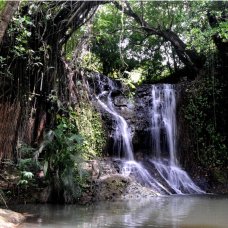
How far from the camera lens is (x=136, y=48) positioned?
17.3 meters

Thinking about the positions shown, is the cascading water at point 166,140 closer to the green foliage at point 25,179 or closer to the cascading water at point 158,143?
the cascading water at point 158,143

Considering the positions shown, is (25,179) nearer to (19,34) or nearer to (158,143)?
(19,34)

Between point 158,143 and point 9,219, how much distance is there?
744 centimetres

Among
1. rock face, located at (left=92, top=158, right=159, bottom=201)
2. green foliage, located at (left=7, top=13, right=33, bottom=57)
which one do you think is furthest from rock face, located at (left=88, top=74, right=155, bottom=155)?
green foliage, located at (left=7, top=13, right=33, bottom=57)

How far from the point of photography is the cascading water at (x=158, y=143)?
11.1 m

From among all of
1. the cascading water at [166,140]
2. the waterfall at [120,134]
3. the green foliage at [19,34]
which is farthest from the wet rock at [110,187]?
→ the green foliage at [19,34]

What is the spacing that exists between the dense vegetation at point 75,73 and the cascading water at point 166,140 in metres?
0.73

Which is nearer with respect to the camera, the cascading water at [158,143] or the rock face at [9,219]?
the rock face at [9,219]

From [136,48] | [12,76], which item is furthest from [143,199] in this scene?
[136,48]

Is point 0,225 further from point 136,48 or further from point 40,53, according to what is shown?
point 136,48

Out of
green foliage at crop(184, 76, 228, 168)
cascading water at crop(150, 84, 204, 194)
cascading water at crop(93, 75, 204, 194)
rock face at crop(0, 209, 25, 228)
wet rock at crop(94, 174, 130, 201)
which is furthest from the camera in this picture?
green foliage at crop(184, 76, 228, 168)

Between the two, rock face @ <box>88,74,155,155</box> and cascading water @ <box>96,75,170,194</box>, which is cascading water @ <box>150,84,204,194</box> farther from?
cascading water @ <box>96,75,170,194</box>

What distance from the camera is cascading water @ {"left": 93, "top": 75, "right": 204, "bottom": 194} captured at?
11.1 m

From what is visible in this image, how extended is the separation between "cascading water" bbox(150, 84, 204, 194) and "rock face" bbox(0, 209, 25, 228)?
547 centimetres
